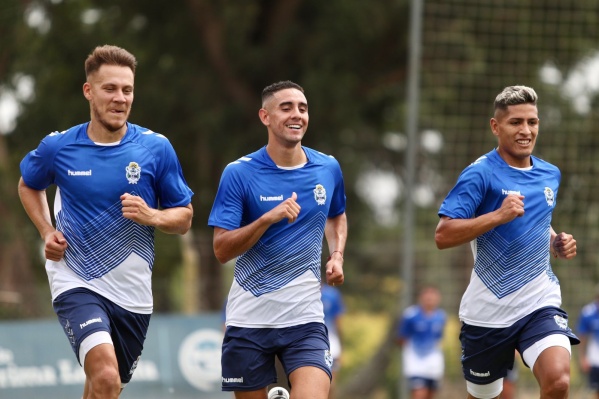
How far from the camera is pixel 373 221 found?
29.3 meters

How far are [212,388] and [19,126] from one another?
9.13 meters

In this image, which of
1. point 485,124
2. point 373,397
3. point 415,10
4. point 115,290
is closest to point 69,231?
point 115,290

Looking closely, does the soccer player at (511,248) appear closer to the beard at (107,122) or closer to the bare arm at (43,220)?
the beard at (107,122)

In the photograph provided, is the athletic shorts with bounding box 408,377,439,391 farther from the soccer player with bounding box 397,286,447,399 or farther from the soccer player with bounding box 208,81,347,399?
the soccer player with bounding box 208,81,347,399

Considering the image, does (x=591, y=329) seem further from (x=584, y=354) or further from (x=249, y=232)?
(x=249, y=232)

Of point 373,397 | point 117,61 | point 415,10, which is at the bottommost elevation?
point 373,397

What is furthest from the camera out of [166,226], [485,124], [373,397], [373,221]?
[373,221]

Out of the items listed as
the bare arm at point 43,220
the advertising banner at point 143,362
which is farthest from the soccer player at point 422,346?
the bare arm at point 43,220

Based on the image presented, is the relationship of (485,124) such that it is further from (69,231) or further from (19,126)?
(69,231)

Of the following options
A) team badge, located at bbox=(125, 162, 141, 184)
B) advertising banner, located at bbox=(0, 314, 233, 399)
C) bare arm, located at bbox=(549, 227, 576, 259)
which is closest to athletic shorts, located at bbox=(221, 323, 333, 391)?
team badge, located at bbox=(125, 162, 141, 184)

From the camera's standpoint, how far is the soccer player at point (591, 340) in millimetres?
15898

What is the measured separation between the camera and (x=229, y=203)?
8.11 meters

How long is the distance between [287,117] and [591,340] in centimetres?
913

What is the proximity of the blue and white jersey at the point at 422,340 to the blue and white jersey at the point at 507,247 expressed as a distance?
362 inches
